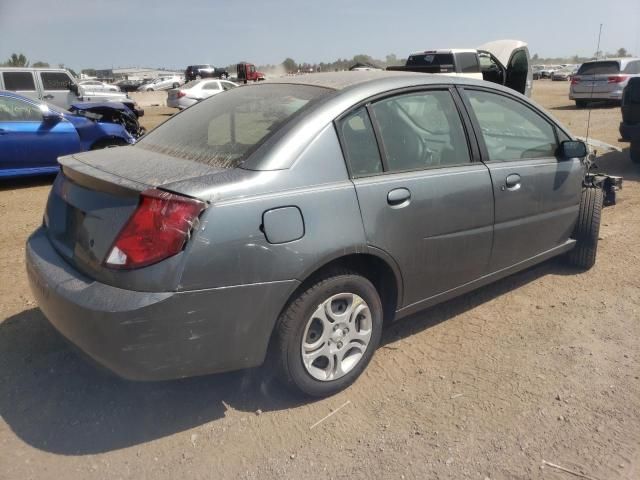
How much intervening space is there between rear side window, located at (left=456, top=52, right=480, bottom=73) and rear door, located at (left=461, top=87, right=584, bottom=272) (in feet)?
39.3

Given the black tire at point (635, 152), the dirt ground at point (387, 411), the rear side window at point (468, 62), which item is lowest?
the dirt ground at point (387, 411)

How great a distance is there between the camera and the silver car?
18.1m

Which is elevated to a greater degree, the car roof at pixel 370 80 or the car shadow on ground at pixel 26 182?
the car roof at pixel 370 80

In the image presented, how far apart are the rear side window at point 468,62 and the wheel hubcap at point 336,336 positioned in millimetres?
13660

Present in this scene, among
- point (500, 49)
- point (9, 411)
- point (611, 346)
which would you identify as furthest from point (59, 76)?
point (611, 346)

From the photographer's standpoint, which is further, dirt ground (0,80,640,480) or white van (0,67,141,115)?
white van (0,67,141,115)

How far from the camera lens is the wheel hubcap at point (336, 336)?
2.70m

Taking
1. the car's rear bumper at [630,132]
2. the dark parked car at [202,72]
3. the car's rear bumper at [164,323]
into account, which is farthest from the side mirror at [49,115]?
the dark parked car at [202,72]

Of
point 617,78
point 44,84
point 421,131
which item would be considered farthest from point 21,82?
point 617,78

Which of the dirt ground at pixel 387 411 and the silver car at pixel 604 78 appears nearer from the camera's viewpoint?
the dirt ground at pixel 387 411

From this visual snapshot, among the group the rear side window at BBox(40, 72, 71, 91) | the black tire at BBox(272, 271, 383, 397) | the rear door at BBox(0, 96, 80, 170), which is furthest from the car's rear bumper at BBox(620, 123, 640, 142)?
the rear side window at BBox(40, 72, 71, 91)

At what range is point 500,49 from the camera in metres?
17.0

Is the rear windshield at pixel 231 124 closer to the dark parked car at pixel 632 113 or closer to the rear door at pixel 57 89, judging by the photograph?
the dark parked car at pixel 632 113

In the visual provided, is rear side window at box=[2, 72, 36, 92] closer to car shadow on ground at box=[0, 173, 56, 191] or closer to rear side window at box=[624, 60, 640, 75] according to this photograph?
car shadow on ground at box=[0, 173, 56, 191]
